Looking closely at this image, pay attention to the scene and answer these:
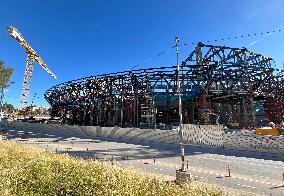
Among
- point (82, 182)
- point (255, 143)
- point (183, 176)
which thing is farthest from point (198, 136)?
point (82, 182)

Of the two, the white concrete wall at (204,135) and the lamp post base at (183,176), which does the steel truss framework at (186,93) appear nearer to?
the white concrete wall at (204,135)

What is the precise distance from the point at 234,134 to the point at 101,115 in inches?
1833

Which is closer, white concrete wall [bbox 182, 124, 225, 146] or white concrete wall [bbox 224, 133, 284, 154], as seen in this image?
white concrete wall [bbox 224, 133, 284, 154]

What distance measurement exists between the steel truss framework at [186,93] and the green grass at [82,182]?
45702 mm

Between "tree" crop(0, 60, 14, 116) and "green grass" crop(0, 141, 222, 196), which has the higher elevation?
"tree" crop(0, 60, 14, 116)

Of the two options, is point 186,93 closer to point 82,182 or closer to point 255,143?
point 255,143

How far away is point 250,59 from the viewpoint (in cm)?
8112

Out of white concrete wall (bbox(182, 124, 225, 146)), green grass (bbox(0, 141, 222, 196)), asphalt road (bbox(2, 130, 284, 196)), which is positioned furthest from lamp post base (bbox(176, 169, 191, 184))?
white concrete wall (bbox(182, 124, 225, 146))

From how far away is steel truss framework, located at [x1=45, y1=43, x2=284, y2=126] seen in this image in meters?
64.4

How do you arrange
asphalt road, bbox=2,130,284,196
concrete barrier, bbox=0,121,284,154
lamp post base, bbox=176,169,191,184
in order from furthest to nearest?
concrete barrier, bbox=0,121,284,154, asphalt road, bbox=2,130,284,196, lamp post base, bbox=176,169,191,184

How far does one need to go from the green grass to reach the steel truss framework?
150 feet

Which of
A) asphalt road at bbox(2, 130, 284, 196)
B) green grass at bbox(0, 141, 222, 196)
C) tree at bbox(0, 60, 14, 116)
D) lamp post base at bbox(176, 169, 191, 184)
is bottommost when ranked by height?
asphalt road at bbox(2, 130, 284, 196)

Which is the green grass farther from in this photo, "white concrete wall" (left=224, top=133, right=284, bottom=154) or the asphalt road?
"white concrete wall" (left=224, top=133, right=284, bottom=154)

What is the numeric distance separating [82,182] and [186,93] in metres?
56.4
